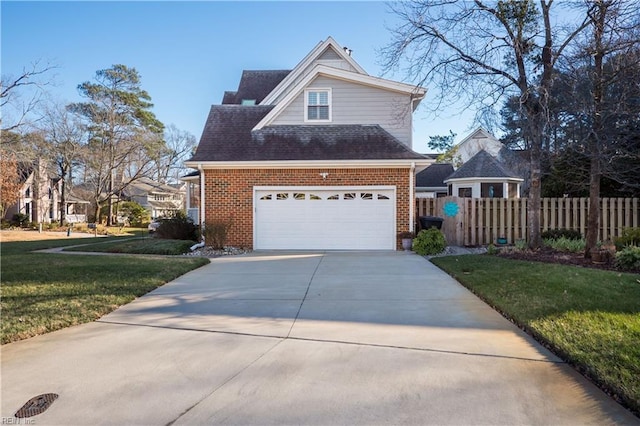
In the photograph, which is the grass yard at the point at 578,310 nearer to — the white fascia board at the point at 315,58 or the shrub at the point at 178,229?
the shrub at the point at 178,229

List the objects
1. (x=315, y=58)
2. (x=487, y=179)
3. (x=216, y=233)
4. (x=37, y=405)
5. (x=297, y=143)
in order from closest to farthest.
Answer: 1. (x=37, y=405)
2. (x=216, y=233)
3. (x=297, y=143)
4. (x=315, y=58)
5. (x=487, y=179)

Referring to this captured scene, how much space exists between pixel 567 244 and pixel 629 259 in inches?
169

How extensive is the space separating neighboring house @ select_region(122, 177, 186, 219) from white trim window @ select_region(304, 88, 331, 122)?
41.8 m

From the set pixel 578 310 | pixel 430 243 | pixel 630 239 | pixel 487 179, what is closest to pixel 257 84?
pixel 487 179

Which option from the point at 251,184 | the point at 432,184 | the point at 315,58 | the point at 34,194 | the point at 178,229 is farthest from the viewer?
the point at 34,194

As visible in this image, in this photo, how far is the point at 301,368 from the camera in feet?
13.1

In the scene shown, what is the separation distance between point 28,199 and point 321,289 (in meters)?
44.2

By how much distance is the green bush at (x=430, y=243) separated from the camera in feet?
41.3

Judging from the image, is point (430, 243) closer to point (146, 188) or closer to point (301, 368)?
point (301, 368)

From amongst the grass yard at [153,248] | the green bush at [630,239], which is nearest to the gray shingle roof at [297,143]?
the grass yard at [153,248]

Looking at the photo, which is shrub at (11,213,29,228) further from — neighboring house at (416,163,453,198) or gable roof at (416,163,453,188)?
gable roof at (416,163,453,188)

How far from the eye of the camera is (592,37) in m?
10.5

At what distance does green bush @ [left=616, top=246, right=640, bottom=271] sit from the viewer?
8.04m

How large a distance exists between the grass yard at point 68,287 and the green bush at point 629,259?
919cm
